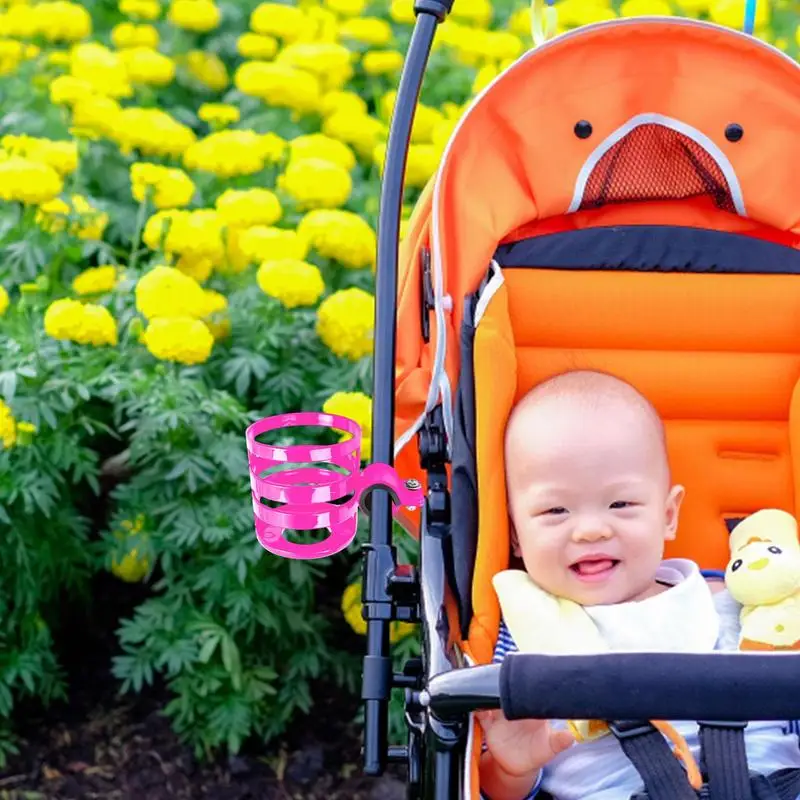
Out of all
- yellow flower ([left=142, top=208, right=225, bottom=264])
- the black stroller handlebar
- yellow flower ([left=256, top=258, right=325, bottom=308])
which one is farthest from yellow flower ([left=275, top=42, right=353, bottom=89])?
the black stroller handlebar

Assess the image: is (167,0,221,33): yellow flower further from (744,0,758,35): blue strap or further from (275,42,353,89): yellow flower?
(744,0,758,35): blue strap

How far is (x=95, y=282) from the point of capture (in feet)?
9.97

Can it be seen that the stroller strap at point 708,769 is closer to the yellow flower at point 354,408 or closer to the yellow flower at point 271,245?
the yellow flower at point 354,408

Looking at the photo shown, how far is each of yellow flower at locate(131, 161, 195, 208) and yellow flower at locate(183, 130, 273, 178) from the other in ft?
0.35

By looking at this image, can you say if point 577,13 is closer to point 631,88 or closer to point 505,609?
point 631,88

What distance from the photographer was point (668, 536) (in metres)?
2.28

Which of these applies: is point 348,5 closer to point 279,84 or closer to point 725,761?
point 279,84

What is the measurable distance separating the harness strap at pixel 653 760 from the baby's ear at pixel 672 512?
1.24 ft

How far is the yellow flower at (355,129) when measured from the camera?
11.4 feet

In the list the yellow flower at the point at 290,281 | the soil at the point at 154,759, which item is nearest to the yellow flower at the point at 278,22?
the yellow flower at the point at 290,281

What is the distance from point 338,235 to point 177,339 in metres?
0.49

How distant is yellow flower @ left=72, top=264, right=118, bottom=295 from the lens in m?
3.04

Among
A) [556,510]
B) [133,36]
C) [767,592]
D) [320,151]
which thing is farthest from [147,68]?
[767,592]

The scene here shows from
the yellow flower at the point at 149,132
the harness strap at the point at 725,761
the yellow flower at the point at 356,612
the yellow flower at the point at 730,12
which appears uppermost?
the yellow flower at the point at 730,12
